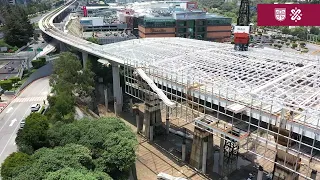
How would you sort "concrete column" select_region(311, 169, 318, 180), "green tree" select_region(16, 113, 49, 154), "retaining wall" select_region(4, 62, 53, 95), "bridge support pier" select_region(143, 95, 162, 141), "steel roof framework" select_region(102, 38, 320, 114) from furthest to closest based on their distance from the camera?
"retaining wall" select_region(4, 62, 53, 95) → "bridge support pier" select_region(143, 95, 162, 141) → "green tree" select_region(16, 113, 49, 154) → "concrete column" select_region(311, 169, 318, 180) → "steel roof framework" select_region(102, 38, 320, 114)

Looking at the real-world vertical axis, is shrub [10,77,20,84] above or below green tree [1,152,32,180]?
above

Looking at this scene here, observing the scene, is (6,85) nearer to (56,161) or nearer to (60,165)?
(56,161)

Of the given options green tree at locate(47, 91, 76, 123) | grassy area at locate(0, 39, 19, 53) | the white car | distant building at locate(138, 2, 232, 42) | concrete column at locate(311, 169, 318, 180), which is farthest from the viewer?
distant building at locate(138, 2, 232, 42)

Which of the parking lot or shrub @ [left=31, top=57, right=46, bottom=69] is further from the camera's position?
shrub @ [left=31, top=57, right=46, bottom=69]

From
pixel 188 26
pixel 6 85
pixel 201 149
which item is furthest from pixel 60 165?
pixel 188 26

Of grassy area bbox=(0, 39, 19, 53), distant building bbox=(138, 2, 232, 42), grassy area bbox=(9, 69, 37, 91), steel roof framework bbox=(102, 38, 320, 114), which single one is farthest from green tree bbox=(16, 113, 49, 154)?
distant building bbox=(138, 2, 232, 42)

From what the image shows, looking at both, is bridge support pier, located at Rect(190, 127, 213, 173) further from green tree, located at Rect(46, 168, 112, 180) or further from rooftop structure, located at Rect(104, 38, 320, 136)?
green tree, located at Rect(46, 168, 112, 180)

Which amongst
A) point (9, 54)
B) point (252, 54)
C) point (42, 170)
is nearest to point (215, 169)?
point (252, 54)

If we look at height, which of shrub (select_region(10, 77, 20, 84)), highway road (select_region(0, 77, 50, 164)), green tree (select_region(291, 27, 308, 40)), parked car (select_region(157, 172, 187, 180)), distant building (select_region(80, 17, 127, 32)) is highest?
distant building (select_region(80, 17, 127, 32))

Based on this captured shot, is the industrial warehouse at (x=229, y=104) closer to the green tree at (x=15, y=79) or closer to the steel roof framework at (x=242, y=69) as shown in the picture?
the steel roof framework at (x=242, y=69)
